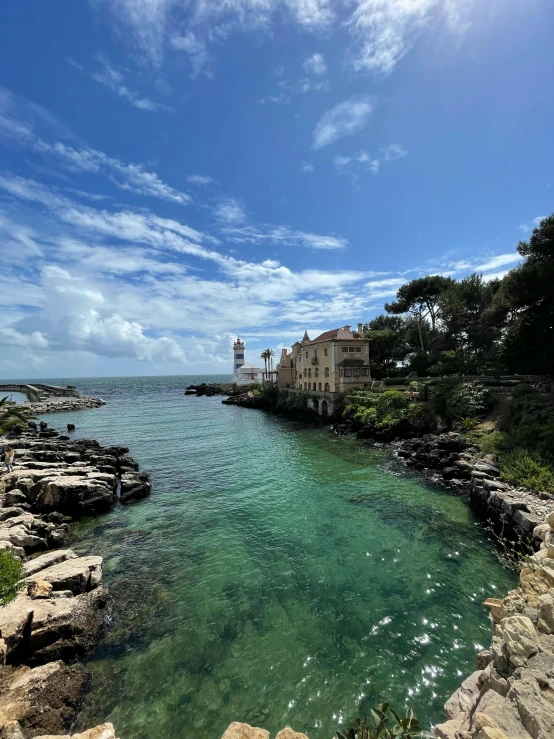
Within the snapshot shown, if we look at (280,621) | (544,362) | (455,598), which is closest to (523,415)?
(544,362)

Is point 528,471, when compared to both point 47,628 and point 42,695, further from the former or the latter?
point 47,628

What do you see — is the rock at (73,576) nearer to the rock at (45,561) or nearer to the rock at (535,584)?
the rock at (45,561)

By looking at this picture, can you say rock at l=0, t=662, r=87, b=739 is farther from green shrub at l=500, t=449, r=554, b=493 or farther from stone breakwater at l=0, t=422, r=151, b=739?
green shrub at l=500, t=449, r=554, b=493

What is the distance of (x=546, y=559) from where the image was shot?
27.2 feet

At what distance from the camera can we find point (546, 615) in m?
6.36

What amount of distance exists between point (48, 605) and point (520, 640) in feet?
37.7

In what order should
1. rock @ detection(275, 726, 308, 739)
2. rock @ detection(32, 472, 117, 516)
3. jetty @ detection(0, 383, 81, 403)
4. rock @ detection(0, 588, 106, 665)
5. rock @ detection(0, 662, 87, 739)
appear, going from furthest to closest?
jetty @ detection(0, 383, 81, 403) → rock @ detection(32, 472, 117, 516) → rock @ detection(0, 588, 106, 665) → rock @ detection(0, 662, 87, 739) → rock @ detection(275, 726, 308, 739)

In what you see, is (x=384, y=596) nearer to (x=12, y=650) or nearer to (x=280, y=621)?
(x=280, y=621)

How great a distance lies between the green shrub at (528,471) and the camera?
15.7 metres

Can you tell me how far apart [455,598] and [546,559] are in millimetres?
3411

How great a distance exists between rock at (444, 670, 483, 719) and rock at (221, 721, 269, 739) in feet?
11.5

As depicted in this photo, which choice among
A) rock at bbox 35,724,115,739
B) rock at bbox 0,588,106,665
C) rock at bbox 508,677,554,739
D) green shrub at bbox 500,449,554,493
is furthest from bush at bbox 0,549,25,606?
green shrub at bbox 500,449,554,493

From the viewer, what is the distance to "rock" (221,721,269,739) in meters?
5.32

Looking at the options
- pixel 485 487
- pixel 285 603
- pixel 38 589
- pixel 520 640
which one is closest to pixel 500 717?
pixel 520 640
